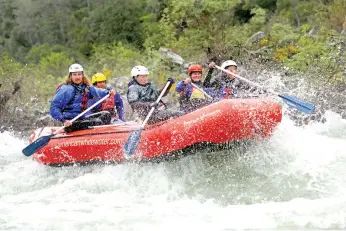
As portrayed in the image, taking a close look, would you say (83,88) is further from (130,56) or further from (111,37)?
(111,37)

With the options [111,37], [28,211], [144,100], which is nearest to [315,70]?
[144,100]

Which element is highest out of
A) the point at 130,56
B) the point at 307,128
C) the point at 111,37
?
the point at 307,128

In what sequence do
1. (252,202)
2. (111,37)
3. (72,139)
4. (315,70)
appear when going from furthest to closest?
1. (111,37)
2. (315,70)
3. (72,139)
4. (252,202)

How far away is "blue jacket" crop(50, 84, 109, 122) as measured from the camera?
28.6ft

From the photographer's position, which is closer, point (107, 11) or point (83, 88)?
point (83, 88)

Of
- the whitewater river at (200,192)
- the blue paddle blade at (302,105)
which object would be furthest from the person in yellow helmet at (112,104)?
the blue paddle blade at (302,105)

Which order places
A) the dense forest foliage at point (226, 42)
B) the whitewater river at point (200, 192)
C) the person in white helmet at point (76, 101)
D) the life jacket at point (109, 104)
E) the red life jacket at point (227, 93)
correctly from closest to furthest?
the whitewater river at point (200, 192)
the person in white helmet at point (76, 101)
the red life jacket at point (227, 93)
the life jacket at point (109, 104)
the dense forest foliage at point (226, 42)

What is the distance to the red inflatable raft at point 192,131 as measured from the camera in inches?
274

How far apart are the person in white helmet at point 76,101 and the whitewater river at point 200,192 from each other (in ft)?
2.56

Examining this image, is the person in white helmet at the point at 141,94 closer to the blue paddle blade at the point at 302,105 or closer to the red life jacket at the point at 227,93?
the red life jacket at the point at 227,93

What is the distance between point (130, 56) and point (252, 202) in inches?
569

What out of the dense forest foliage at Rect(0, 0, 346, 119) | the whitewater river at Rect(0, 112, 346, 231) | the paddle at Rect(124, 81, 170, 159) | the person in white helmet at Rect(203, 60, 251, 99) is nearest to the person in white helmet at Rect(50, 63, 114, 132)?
the whitewater river at Rect(0, 112, 346, 231)

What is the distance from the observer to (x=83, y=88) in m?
8.91

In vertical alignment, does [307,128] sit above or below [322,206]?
below
